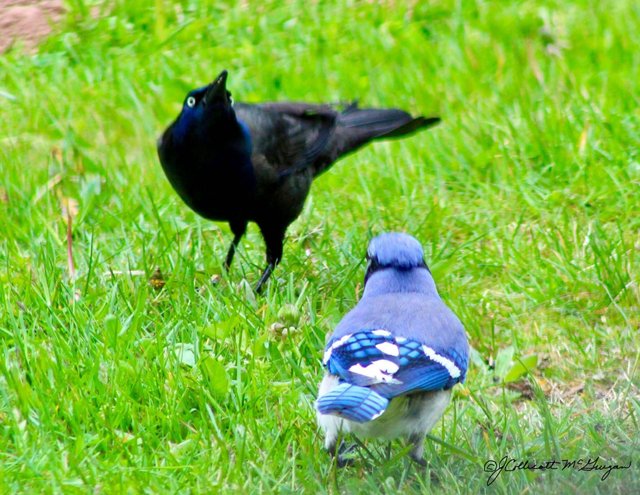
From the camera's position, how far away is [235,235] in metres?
5.05

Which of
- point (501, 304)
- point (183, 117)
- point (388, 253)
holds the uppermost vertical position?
point (183, 117)

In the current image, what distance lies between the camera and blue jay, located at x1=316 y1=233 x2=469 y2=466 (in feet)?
10.6

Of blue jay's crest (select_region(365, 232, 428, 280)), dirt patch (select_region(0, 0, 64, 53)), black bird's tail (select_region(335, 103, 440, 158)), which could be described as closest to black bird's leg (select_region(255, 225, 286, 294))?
black bird's tail (select_region(335, 103, 440, 158))

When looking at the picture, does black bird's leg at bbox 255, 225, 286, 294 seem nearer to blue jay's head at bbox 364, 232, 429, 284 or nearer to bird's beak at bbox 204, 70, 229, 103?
bird's beak at bbox 204, 70, 229, 103

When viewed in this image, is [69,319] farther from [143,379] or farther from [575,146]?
[575,146]

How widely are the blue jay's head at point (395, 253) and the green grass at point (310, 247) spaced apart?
48 centimetres

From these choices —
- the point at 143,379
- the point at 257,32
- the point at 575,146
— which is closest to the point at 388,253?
the point at 143,379

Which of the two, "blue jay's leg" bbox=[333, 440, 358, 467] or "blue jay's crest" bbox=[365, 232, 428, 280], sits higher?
"blue jay's crest" bbox=[365, 232, 428, 280]

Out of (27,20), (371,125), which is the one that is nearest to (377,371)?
(371,125)

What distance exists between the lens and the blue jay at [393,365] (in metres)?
3.25

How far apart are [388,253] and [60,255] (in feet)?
5.63

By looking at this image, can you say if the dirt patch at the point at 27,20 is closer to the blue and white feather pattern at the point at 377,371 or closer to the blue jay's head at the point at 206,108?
the blue jay's head at the point at 206,108

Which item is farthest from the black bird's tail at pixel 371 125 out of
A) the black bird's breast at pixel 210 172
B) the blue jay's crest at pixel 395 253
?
the blue jay's crest at pixel 395 253

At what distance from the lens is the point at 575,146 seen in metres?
5.71
